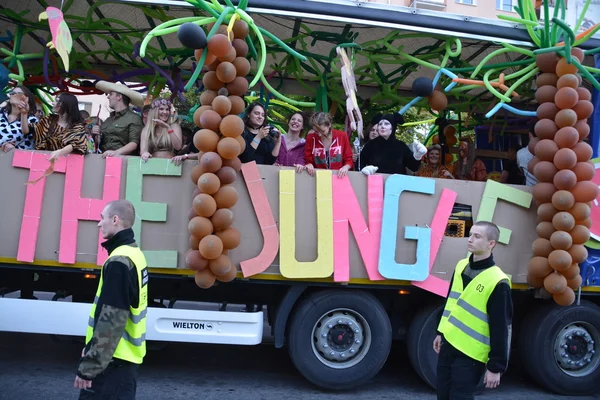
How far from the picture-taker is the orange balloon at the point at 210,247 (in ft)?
17.2

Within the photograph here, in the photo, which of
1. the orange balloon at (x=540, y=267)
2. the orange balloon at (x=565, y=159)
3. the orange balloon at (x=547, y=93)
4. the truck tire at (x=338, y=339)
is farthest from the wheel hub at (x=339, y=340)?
the orange balloon at (x=547, y=93)

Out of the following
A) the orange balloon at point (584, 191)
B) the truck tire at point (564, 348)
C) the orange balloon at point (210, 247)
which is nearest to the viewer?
the orange balloon at point (210, 247)

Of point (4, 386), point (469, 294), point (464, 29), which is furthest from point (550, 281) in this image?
point (4, 386)

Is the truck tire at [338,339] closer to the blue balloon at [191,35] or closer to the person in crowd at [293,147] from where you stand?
the person in crowd at [293,147]

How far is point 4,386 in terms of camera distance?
5.81 m

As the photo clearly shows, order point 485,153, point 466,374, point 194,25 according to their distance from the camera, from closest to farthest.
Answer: point 466,374 → point 194,25 → point 485,153

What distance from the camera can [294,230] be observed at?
19.1 feet

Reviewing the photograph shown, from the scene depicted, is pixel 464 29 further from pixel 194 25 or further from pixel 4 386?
pixel 4 386

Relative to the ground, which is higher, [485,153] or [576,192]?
[485,153]

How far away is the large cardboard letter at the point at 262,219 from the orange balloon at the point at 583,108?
296 cm

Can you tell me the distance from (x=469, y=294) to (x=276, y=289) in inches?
94.9

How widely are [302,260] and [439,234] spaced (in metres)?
1.30

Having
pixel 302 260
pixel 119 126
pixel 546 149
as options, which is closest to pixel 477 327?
pixel 302 260

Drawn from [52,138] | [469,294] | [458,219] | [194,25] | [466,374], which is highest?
[194,25]
